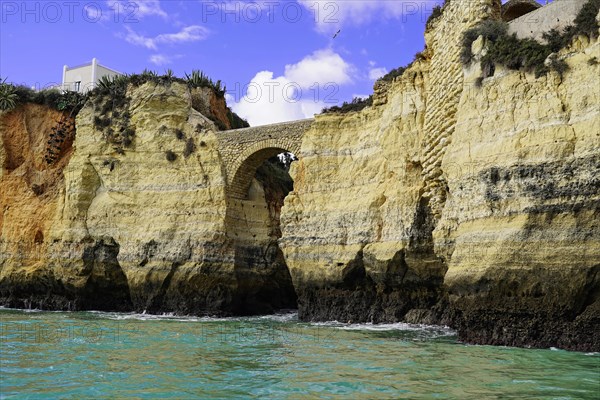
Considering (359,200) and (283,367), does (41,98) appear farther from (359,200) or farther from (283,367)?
(283,367)

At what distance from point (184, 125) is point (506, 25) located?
12589 millimetres

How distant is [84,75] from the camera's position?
29.4m

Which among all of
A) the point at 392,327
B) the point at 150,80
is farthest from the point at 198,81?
the point at 392,327

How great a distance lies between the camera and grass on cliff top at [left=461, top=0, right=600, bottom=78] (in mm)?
10164

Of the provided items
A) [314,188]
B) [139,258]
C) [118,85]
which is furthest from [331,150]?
[118,85]

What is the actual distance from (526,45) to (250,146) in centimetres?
1061

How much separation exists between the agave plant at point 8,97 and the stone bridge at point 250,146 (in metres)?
9.55

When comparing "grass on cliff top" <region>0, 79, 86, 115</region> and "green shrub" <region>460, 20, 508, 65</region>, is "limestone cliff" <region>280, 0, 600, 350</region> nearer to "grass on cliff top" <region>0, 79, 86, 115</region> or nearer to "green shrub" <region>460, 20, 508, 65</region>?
"green shrub" <region>460, 20, 508, 65</region>

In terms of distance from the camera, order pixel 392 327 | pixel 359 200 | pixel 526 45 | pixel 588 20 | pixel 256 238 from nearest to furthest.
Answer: pixel 588 20, pixel 526 45, pixel 392 327, pixel 359 200, pixel 256 238

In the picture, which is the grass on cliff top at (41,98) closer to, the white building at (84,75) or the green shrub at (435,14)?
the white building at (84,75)

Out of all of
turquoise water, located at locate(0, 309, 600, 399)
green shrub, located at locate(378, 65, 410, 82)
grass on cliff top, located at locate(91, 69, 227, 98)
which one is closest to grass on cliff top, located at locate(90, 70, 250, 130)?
grass on cliff top, located at locate(91, 69, 227, 98)

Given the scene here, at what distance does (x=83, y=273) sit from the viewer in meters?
21.3

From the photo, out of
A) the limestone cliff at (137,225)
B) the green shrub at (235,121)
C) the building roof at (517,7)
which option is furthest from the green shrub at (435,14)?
the green shrub at (235,121)

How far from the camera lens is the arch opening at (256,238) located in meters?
20.2
